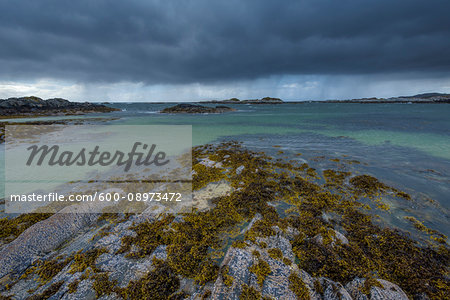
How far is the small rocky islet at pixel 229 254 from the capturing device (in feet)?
11.8

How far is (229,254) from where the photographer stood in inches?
168

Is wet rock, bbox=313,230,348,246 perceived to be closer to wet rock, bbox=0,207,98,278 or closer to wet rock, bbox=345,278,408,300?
wet rock, bbox=345,278,408,300

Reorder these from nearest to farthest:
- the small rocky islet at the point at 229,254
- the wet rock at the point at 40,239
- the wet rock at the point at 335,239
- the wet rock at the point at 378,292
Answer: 1. the wet rock at the point at 378,292
2. the small rocky islet at the point at 229,254
3. the wet rock at the point at 40,239
4. the wet rock at the point at 335,239

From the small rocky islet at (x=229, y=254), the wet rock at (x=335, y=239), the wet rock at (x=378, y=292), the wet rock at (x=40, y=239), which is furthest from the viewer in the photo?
the wet rock at (x=335, y=239)

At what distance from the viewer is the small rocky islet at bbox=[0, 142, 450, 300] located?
3607 mm

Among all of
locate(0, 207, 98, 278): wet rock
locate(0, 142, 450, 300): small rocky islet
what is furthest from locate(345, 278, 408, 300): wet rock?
locate(0, 207, 98, 278): wet rock

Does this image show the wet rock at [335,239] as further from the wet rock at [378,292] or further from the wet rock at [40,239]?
the wet rock at [40,239]

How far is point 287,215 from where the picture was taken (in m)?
6.18

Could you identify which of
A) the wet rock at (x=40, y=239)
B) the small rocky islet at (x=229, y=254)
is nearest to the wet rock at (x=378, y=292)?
the small rocky islet at (x=229, y=254)

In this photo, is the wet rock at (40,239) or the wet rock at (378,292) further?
the wet rock at (40,239)

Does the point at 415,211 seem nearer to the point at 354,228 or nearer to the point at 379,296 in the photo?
the point at 354,228

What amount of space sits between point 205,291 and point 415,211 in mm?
7651

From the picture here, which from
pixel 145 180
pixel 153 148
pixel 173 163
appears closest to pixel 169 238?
pixel 145 180

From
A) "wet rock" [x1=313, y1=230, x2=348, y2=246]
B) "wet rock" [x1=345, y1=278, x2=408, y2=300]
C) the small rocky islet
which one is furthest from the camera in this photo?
"wet rock" [x1=313, y1=230, x2=348, y2=246]
